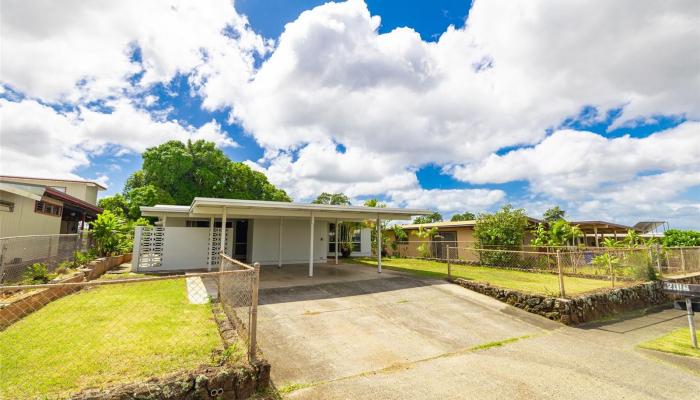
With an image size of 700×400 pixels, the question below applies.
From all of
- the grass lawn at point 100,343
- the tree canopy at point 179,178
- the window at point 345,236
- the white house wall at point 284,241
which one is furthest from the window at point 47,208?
the window at point 345,236

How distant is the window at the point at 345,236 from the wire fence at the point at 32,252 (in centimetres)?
1174

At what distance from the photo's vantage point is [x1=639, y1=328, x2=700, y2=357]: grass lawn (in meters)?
5.82

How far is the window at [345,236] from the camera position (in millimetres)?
19484

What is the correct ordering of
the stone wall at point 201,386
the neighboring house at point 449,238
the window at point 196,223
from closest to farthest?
1. the stone wall at point 201,386
2. the window at point 196,223
3. the neighboring house at point 449,238

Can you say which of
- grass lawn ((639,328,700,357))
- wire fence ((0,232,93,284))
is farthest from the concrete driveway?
wire fence ((0,232,93,284))

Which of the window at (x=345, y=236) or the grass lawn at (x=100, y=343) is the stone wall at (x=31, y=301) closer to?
the grass lawn at (x=100, y=343)

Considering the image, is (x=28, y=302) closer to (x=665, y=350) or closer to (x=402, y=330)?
(x=402, y=330)

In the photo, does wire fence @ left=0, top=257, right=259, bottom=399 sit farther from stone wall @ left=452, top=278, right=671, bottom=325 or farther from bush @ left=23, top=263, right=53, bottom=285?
stone wall @ left=452, top=278, right=671, bottom=325

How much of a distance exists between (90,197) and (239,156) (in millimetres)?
13546

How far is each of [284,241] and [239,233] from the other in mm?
2558

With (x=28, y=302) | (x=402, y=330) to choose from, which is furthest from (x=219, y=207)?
(x=402, y=330)

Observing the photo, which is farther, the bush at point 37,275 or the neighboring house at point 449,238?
the neighboring house at point 449,238

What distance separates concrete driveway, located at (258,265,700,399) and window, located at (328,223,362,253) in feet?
34.7

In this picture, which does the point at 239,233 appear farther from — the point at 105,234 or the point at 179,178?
the point at 179,178
